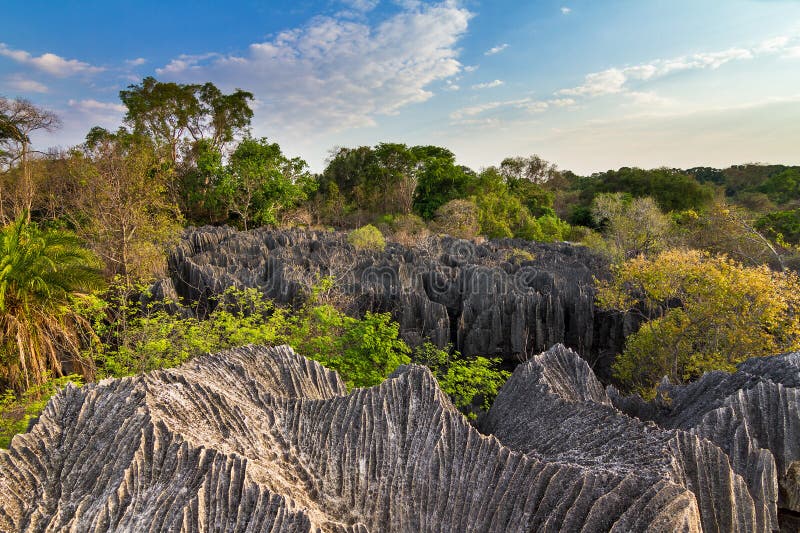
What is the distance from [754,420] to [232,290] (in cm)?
967

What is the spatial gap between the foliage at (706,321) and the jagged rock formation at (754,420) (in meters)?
4.37

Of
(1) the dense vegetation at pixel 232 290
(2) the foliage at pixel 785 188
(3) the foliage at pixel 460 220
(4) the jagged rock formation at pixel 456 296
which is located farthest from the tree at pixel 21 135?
(2) the foliage at pixel 785 188

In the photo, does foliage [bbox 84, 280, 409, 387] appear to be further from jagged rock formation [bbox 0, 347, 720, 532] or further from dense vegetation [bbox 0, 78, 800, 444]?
jagged rock formation [bbox 0, 347, 720, 532]

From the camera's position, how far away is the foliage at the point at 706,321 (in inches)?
318

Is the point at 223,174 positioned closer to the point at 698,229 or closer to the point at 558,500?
the point at 698,229

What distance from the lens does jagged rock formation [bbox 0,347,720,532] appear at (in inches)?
86.4

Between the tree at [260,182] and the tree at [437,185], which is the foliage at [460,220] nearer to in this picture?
the tree at [437,185]

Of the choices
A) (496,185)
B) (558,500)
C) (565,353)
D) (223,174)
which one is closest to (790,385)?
(565,353)

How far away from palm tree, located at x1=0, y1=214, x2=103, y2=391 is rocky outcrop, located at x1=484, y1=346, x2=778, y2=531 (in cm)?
705

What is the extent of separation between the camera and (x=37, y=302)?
23.8 ft

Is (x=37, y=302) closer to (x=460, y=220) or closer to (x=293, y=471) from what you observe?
(x=293, y=471)

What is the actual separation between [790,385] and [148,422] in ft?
17.7

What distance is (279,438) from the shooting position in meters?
2.99

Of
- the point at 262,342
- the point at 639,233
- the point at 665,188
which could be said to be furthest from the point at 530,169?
the point at 262,342
